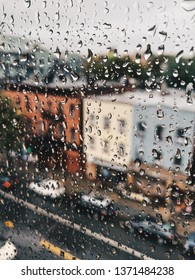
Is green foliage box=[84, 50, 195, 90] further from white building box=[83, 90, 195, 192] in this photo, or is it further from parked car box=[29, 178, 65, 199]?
parked car box=[29, 178, 65, 199]

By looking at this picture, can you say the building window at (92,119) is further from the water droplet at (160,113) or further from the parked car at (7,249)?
the parked car at (7,249)

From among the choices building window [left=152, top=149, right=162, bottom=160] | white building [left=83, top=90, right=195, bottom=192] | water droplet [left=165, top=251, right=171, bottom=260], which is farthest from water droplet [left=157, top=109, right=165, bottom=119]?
water droplet [left=165, top=251, right=171, bottom=260]

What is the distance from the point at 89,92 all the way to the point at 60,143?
0.69 feet

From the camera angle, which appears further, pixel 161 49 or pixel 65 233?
pixel 65 233

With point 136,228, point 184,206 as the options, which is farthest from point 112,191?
point 184,206

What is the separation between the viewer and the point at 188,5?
75 cm

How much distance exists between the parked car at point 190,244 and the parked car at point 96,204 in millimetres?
262

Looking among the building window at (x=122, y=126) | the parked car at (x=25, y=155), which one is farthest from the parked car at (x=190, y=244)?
the parked car at (x=25, y=155)

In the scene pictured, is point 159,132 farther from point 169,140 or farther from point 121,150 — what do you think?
point 121,150

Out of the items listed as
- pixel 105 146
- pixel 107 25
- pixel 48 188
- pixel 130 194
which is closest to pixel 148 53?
pixel 107 25

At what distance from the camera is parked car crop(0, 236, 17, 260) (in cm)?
102

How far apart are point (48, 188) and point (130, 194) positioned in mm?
312

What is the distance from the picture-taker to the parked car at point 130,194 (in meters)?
1.01

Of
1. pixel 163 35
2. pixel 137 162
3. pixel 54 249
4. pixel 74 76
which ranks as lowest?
pixel 54 249
